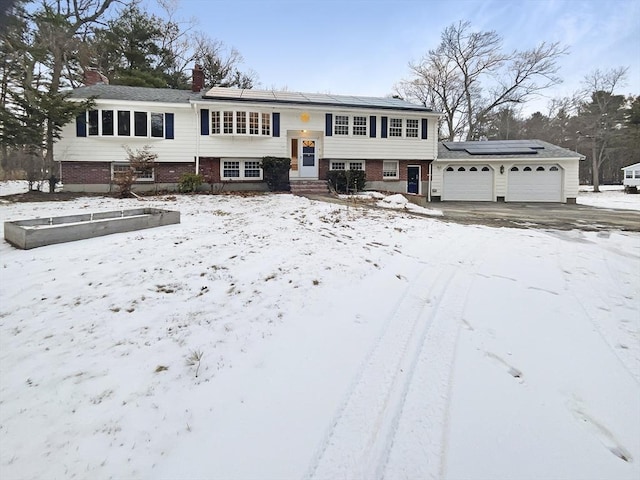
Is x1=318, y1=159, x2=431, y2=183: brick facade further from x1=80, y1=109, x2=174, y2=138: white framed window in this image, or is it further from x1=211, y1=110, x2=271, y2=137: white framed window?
x1=80, y1=109, x2=174, y2=138: white framed window

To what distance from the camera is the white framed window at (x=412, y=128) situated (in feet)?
65.5

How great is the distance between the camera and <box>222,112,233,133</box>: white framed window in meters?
17.2

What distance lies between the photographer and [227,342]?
10.3ft

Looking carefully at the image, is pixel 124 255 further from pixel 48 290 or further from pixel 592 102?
pixel 592 102

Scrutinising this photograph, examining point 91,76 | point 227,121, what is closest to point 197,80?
point 227,121

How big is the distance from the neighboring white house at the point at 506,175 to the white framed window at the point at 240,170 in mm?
10461

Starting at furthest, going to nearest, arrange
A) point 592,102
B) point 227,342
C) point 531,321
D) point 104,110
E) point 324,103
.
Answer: point 592,102
point 324,103
point 104,110
point 531,321
point 227,342

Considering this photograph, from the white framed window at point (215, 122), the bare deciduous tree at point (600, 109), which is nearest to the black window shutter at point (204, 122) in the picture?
the white framed window at point (215, 122)

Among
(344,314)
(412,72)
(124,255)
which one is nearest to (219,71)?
(412,72)

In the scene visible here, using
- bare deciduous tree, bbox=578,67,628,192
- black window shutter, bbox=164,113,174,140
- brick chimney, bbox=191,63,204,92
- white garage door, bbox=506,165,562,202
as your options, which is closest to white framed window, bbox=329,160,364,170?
black window shutter, bbox=164,113,174,140

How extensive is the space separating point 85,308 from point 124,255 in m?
1.84

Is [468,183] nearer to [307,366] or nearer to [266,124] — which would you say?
[266,124]

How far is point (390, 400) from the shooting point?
2508 mm

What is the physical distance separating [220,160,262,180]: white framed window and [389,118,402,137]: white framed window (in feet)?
24.7
